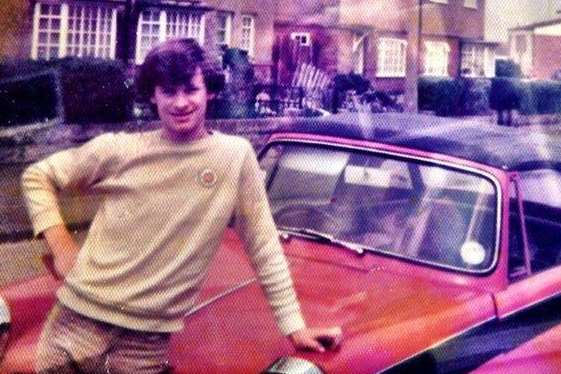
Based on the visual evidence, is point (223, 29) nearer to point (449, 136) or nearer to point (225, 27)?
point (225, 27)

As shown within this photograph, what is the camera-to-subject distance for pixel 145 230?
3.06ft

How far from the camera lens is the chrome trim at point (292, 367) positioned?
93cm

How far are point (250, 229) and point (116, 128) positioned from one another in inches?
10.6

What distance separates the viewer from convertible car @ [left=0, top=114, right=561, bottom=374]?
3.47ft

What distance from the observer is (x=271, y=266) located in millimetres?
978

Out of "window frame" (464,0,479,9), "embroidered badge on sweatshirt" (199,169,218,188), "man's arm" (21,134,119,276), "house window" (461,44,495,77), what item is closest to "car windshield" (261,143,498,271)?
"house window" (461,44,495,77)

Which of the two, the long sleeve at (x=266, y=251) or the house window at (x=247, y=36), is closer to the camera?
the long sleeve at (x=266, y=251)

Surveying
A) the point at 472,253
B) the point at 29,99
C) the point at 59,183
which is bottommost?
the point at 472,253

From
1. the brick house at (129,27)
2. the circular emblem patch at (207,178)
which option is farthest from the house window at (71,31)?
the circular emblem patch at (207,178)

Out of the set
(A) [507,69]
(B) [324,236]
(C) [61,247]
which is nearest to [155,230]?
(C) [61,247]

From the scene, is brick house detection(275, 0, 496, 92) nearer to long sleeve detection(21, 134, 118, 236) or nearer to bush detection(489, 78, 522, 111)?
bush detection(489, 78, 522, 111)

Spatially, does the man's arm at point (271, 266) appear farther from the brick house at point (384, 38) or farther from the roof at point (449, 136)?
the roof at point (449, 136)

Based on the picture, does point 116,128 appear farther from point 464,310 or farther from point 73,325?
point 464,310

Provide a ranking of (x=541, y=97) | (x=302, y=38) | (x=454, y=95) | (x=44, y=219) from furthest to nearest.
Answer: (x=541, y=97), (x=454, y=95), (x=302, y=38), (x=44, y=219)
